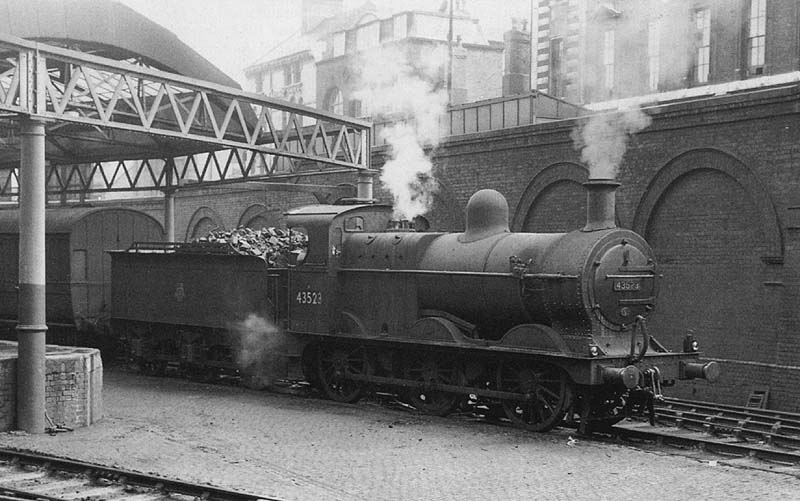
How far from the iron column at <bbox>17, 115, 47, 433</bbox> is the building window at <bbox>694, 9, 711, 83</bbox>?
17.1 m

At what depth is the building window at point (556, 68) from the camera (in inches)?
1106

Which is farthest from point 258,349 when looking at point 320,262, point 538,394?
point 538,394

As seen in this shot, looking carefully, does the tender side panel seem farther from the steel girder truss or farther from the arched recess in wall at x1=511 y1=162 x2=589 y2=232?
the arched recess in wall at x1=511 y1=162 x2=589 y2=232

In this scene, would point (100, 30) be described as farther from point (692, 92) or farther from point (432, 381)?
point (692, 92)

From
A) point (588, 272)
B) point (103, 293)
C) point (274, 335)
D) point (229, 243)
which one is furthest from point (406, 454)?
point (103, 293)

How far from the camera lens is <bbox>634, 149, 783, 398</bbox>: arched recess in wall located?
1442cm

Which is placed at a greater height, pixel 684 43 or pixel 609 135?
pixel 684 43

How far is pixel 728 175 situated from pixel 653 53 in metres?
9.49

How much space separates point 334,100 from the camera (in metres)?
42.1

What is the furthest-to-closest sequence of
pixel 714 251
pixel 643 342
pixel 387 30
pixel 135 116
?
pixel 387 30 → pixel 714 251 → pixel 135 116 → pixel 643 342

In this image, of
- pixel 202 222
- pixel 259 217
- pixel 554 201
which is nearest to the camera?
pixel 554 201


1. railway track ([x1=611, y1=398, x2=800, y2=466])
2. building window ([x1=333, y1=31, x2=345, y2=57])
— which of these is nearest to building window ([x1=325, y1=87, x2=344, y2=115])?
building window ([x1=333, y1=31, x2=345, y2=57])

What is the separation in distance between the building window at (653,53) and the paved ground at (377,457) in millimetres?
13750

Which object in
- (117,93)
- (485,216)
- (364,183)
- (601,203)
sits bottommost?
(485,216)
